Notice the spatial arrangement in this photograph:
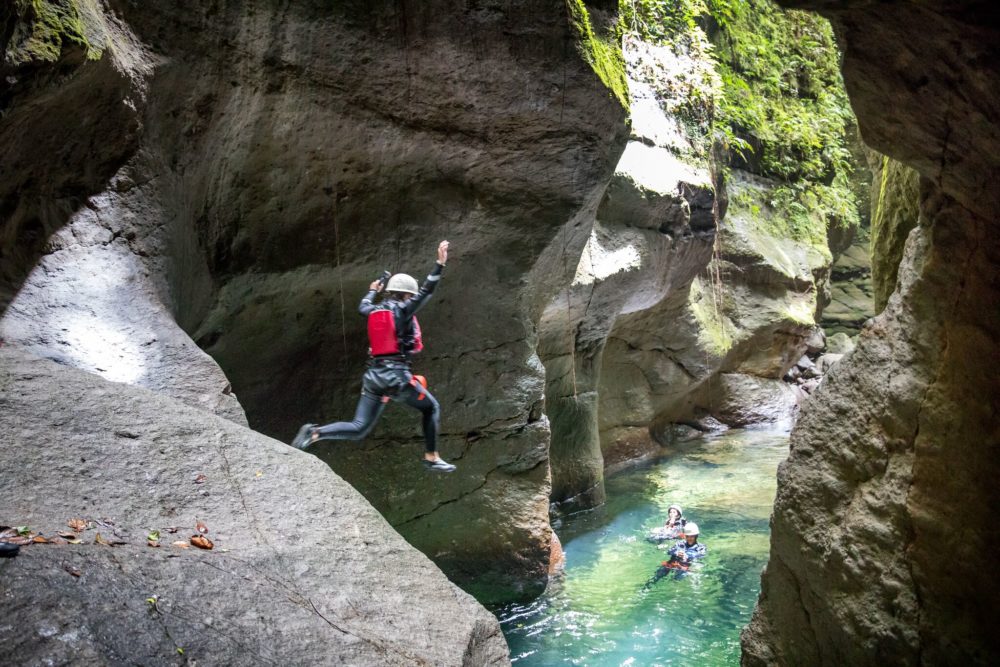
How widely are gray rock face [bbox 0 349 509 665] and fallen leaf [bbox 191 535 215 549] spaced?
0.04 meters

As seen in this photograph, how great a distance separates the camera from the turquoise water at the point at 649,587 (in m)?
8.10

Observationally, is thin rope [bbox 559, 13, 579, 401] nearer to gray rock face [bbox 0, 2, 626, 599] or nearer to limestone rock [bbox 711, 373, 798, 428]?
gray rock face [bbox 0, 2, 626, 599]

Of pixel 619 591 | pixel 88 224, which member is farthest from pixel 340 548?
pixel 619 591

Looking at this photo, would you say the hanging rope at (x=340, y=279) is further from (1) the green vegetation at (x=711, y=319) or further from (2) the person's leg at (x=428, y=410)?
(1) the green vegetation at (x=711, y=319)

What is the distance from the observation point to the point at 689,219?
483 inches

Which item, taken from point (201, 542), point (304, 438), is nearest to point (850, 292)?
point (304, 438)

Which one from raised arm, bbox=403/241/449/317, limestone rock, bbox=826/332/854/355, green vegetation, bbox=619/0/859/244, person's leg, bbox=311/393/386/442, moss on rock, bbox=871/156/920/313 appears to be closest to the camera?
moss on rock, bbox=871/156/920/313

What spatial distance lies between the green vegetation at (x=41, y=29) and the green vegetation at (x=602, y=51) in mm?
3776

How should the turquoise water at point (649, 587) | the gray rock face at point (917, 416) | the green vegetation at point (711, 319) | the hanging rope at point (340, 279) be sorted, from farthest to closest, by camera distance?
the green vegetation at point (711, 319) < the turquoise water at point (649, 587) < the hanging rope at point (340, 279) < the gray rock face at point (917, 416)

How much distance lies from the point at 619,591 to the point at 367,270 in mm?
4944

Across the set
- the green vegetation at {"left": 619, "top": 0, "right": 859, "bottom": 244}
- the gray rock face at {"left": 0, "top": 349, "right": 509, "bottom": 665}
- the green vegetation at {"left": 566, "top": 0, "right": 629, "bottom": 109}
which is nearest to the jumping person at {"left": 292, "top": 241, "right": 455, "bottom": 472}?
the green vegetation at {"left": 566, "top": 0, "right": 629, "bottom": 109}

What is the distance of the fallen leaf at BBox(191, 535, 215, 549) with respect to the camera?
337cm

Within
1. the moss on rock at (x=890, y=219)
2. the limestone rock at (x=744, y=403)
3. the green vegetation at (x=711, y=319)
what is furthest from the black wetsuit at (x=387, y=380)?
the limestone rock at (x=744, y=403)

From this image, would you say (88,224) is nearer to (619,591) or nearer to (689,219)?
(619,591)
